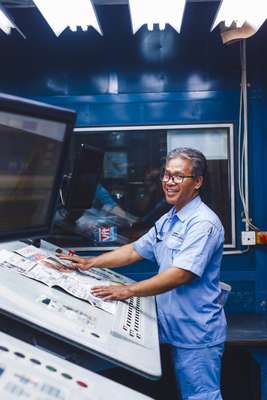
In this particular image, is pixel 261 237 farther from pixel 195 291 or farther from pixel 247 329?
pixel 195 291

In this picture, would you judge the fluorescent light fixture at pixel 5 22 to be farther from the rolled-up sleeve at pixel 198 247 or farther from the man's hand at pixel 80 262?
the rolled-up sleeve at pixel 198 247

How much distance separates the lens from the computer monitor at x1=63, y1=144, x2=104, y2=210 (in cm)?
250

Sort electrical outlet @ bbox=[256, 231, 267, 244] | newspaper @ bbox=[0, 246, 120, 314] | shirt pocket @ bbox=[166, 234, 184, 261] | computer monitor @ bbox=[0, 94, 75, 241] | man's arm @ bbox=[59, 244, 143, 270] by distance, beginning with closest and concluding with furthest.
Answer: computer monitor @ bbox=[0, 94, 75, 241]
newspaper @ bbox=[0, 246, 120, 314]
shirt pocket @ bbox=[166, 234, 184, 261]
man's arm @ bbox=[59, 244, 143, 270]
electrical outlet @ bbox=[256, 231, 267, 244]

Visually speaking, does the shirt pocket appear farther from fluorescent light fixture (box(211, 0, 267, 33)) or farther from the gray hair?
fluorescent light fixture (box(211, 0, 267, 33))

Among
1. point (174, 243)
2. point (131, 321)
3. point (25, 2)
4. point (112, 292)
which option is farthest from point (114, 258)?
point (25, 2)

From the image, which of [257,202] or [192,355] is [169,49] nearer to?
[257,202]

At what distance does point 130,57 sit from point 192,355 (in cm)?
210

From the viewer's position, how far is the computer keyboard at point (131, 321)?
151 centimetres

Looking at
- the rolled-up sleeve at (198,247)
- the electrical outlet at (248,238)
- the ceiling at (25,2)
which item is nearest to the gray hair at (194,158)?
the rolled-up sleeve at (198,247)

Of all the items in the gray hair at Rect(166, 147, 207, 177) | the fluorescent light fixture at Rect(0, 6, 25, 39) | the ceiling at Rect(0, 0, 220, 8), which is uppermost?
the ceiling at Rect(0, 0, 220, 8)

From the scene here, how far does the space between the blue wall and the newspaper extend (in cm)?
130

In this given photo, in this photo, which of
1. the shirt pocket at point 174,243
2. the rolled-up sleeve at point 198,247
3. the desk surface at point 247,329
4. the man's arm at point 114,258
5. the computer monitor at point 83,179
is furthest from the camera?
the desk surface at point 247,329

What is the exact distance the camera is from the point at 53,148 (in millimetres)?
1664

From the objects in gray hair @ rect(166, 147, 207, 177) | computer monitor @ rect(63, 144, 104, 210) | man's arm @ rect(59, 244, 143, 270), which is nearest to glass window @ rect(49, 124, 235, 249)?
computer monitor @ rect(63, 144, 104, 210)
